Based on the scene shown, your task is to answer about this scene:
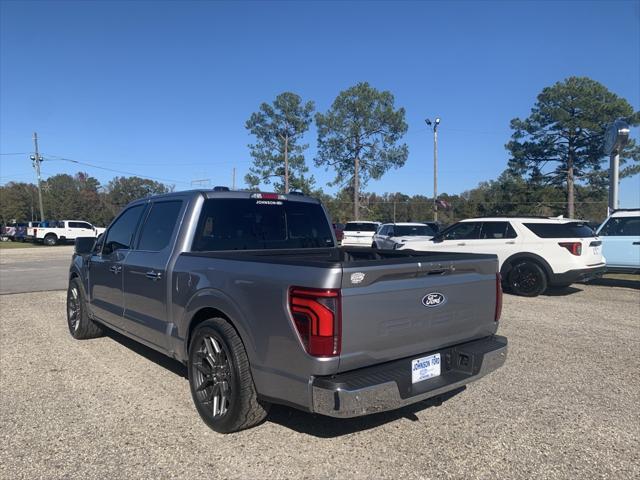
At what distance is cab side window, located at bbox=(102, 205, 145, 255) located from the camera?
509cm

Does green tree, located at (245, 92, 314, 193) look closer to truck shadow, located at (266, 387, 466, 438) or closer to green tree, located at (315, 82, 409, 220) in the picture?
green tree, located at (315, 82, 409, 220)

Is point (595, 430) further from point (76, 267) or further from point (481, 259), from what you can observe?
point (76, 267)

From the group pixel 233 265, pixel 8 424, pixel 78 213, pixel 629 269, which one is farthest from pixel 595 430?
pixel 78 213

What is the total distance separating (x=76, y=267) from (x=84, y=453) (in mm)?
3657

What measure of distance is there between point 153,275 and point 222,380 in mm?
1339

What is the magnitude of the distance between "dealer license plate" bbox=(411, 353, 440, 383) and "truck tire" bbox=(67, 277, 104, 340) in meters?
4.57

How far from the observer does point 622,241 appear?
11219 mm

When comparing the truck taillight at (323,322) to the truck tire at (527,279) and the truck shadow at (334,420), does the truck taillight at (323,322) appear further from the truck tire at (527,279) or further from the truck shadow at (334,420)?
the truck tire at (527,279)

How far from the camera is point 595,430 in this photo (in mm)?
3629

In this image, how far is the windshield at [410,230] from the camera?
720 inches

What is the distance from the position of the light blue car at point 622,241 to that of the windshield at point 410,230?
23.6 ft

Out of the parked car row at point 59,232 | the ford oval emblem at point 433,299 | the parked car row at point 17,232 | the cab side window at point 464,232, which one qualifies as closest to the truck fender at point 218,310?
the ford oval emblem at point 433,299

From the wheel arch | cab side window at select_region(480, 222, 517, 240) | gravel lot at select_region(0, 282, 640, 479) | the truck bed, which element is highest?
cab side window at select_region(480, 222, 517, 240)

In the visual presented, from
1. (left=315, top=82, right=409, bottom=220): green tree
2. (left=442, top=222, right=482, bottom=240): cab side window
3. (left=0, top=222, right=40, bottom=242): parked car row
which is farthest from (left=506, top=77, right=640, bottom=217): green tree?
(left=0, top=222, right=40, bottom=242): parked car row
